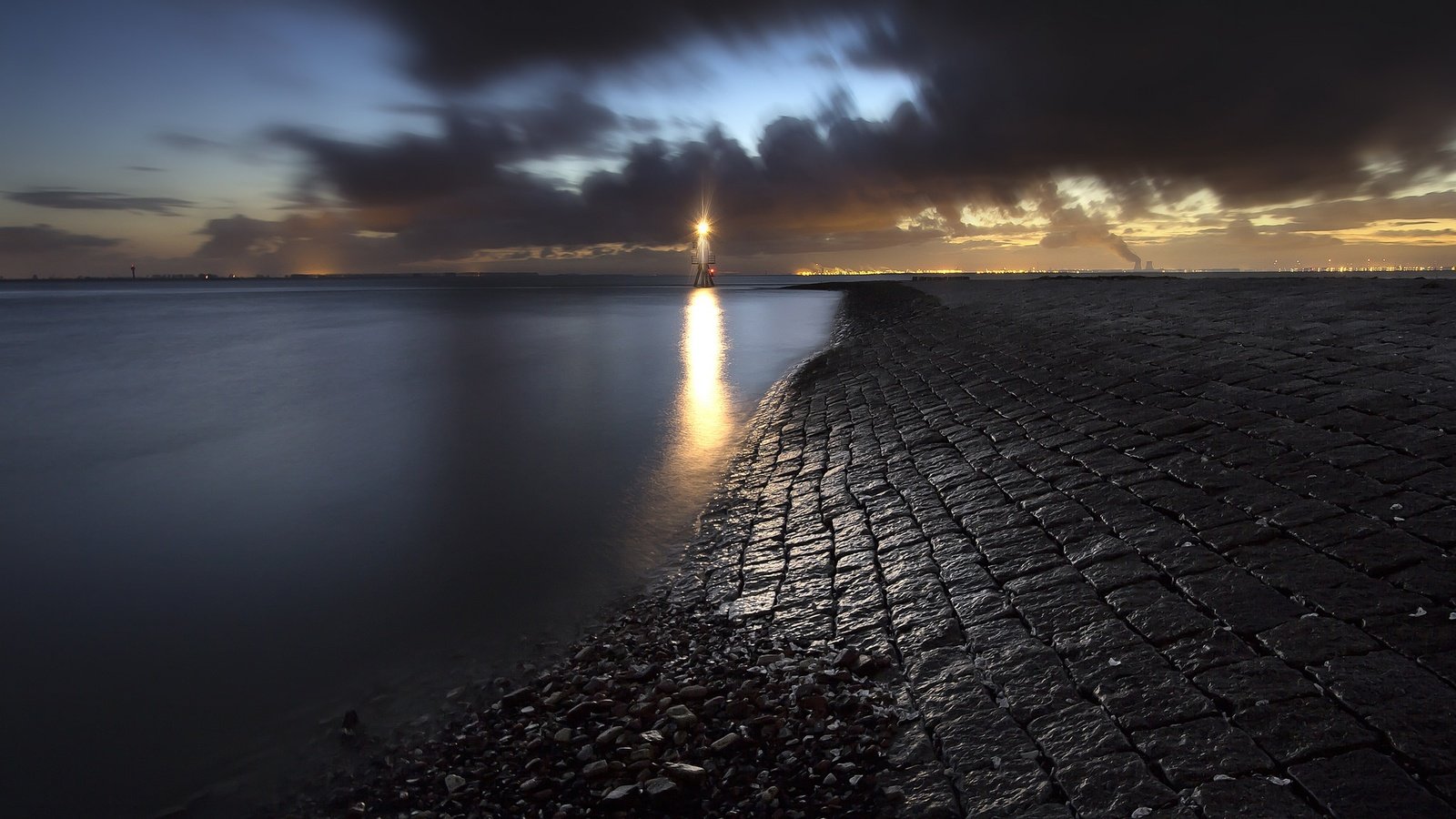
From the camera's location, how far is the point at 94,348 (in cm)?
3931

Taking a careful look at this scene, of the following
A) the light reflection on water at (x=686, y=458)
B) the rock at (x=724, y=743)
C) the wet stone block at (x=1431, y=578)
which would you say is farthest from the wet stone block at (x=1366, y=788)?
the light reflection on water at (x=686, y=458)

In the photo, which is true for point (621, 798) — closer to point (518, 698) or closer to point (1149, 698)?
point (518, 698)


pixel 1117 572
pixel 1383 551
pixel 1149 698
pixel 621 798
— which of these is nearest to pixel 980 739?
pixel 1149 698

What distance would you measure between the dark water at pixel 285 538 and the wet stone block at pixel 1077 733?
4873 mm

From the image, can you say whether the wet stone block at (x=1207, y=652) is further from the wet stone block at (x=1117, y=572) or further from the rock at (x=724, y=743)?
the rock at (x=724, y=743)

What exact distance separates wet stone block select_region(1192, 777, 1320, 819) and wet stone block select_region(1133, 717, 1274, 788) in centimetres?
7

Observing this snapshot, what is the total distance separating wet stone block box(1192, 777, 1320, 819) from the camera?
126 inches

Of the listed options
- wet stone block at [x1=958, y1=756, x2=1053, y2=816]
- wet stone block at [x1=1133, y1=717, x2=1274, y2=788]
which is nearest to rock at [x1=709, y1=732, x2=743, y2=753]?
wet stone block at [x1=958, y1=756, x2=1053, y2=816]

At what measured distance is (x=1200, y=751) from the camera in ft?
12.0

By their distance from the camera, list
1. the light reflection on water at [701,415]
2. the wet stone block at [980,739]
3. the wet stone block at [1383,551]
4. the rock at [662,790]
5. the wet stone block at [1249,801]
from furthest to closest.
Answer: the light reflection on water at [701,415] → the wet stone block at [1383,551] → the rock at [662,790] → the wet stone block at [980,739] → the wet stone block at [1249,801]

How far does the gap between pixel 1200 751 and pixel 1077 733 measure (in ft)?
2.05

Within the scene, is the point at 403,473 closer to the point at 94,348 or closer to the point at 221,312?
the point at 94,348

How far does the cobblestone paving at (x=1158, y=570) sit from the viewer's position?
361 centimetres

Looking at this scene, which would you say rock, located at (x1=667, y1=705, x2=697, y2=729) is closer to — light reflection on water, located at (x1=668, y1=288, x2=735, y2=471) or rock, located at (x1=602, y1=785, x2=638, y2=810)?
rock, located at (x1=602, y1=785, x2=638, y2=810)
